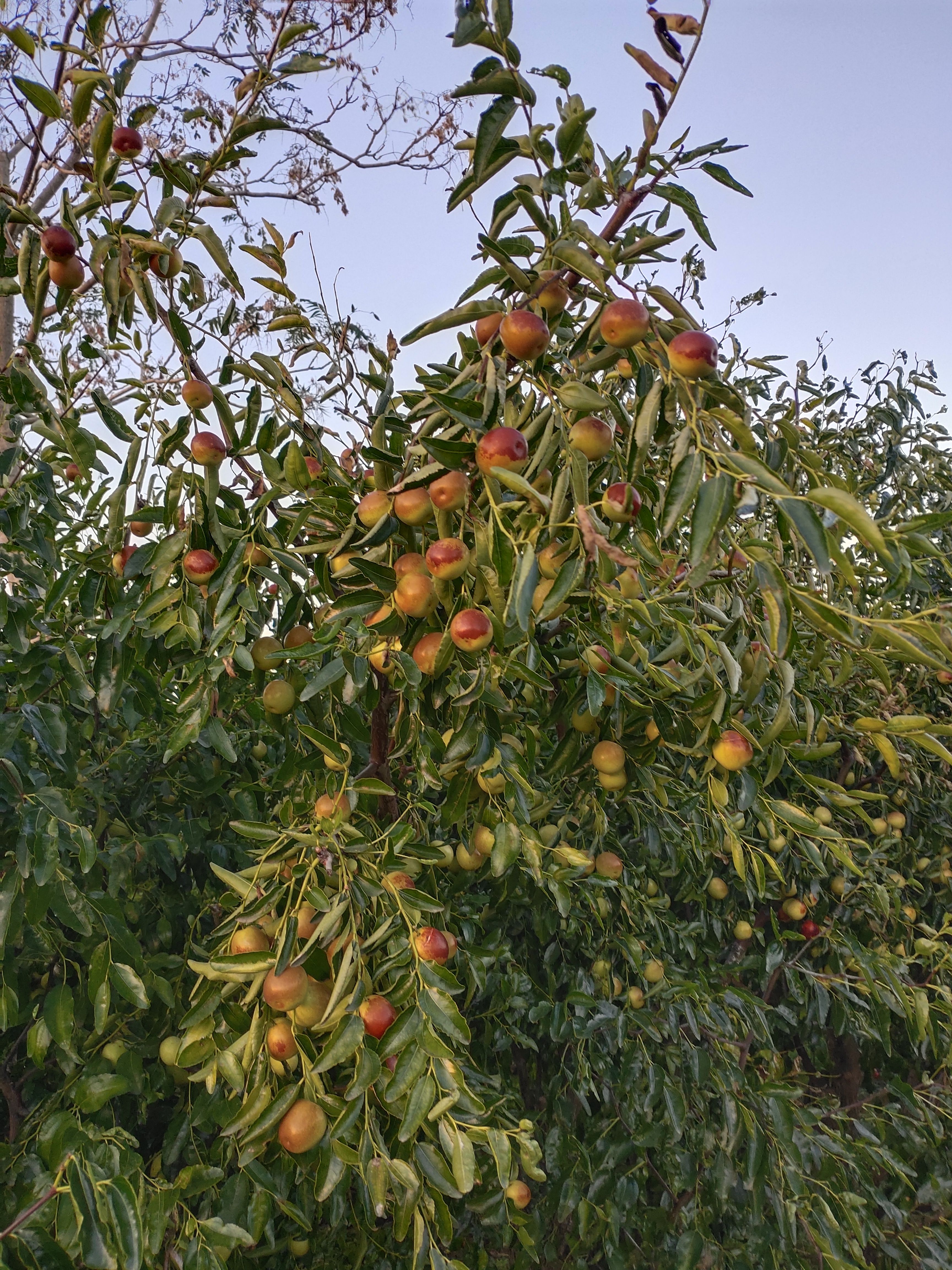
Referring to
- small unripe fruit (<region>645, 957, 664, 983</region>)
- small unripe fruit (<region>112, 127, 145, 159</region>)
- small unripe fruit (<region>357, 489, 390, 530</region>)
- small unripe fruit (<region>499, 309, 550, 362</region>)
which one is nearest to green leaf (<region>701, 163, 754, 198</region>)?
small unripe fruit (<region>499, 309, 550, 362</region>)

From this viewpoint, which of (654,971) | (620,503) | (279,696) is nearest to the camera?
(620,503)

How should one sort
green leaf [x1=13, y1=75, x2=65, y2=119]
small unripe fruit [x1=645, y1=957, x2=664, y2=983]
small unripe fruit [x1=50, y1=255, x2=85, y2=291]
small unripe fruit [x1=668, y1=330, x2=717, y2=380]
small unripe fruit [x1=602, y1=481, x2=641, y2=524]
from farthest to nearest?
small unripe fruit [x1=645, y1=957, x2=664, y2=983] → small unripe fruit [x1=50, y1=255, x2=85, y2=291] → green leaf [x1=13, y1=75, x2=65, y2=119] → small unripe fruit [x1=602, y1=481, x2=641, y2=524] → small unripe fruit [x1=668, y1=330, x2=717, y2=380]

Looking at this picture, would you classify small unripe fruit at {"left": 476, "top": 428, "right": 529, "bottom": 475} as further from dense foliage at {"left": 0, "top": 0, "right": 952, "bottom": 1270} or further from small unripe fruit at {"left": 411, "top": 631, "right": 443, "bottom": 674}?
small unripe fruit at {"left": 411, "top": 631, "right": 443, "bottom": 674}

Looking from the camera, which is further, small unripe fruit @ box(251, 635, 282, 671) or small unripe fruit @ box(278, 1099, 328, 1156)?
small unripe fruit @ box(251, 635, 282, 671)

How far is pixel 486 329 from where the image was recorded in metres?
1.10

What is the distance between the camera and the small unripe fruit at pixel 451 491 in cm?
99

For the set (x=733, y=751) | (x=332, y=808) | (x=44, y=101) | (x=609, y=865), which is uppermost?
(x=44, y=101)

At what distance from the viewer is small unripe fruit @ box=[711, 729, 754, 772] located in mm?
1150

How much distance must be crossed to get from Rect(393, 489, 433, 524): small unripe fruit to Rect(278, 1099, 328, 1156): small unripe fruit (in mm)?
764

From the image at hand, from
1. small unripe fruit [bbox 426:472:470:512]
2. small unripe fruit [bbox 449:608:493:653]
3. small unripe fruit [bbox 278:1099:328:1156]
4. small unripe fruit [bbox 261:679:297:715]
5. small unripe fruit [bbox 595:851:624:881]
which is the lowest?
small unripe fruit [bbox 278:1099:328:1156]

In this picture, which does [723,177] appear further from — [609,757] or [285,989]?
[285,989]

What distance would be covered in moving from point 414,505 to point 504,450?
0.17 metres

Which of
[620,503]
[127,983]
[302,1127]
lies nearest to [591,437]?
[620,503]

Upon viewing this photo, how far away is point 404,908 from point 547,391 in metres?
0.66
